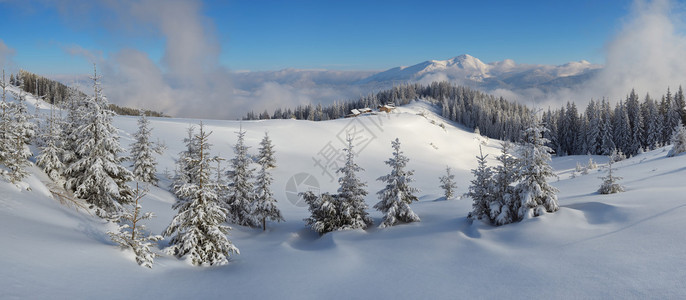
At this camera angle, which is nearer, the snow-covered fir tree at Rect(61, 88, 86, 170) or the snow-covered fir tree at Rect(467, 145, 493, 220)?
the snow-covered fir tree at Rect(467, 145, 493, 220)

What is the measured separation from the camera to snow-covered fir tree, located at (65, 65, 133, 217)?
14.3 metres

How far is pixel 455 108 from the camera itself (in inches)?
5418

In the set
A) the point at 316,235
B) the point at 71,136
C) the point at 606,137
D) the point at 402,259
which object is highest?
the point at 606,137

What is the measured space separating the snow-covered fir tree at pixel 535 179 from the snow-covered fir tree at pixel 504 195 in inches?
10.7

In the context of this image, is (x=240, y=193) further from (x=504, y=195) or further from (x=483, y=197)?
(x=504, y=195)

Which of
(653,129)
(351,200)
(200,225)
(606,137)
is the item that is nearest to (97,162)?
(200,225)

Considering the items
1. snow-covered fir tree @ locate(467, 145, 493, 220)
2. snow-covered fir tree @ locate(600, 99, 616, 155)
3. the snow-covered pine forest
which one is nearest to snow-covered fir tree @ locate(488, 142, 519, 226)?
the snow-covered pine forest

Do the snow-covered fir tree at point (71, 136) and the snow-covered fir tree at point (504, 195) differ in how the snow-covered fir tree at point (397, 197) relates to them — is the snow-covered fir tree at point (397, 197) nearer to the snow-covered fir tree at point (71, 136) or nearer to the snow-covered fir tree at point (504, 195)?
the snow-covered fir tree at point (504, 195)

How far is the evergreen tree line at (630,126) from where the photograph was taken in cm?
6738

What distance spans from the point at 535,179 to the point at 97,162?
2010 cm

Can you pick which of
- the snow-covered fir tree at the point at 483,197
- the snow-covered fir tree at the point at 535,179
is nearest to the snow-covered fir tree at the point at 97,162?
the snow-covered fir tree at the point at 483,197

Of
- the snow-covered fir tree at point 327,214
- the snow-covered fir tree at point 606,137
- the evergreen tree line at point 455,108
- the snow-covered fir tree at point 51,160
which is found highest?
the evergreen tree line at point 455,108

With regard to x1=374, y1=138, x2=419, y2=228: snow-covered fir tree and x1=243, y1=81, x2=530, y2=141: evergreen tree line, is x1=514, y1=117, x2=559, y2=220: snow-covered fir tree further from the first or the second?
x1=243, y1=81, x2=530, y2=141: evergreen tree line

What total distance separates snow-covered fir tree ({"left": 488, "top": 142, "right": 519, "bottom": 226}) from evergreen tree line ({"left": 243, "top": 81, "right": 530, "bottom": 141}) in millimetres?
100424
